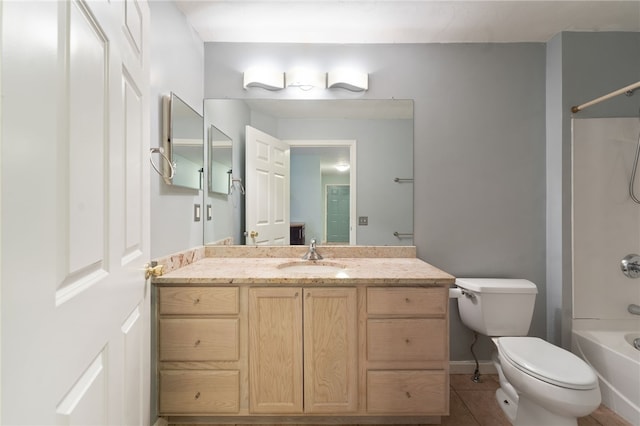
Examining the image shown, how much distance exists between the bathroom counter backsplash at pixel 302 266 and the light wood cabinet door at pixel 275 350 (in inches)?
3.5

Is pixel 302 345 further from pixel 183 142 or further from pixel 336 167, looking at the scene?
pixel 183 142

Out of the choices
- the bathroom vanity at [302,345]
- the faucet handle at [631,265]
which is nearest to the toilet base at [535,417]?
the bathroom vanity at [302,345]

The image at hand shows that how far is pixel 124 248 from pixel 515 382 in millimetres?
1727

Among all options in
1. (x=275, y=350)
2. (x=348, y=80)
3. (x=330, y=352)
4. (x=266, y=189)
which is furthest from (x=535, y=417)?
(x=348, y=80)

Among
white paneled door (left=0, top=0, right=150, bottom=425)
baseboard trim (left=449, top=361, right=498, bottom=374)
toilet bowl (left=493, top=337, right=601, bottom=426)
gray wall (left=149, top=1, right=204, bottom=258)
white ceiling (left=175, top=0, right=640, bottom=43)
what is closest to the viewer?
white paneled door (left=0, top=0, right=150, bottom=425)

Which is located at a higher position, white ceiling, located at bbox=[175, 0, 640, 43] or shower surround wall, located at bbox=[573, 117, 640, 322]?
white ceiling, located at bbox=[175, 0, 640, 43]

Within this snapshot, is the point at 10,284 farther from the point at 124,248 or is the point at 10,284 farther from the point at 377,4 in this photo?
the point at 377,4

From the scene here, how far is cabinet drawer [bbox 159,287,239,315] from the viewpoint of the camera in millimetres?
1538

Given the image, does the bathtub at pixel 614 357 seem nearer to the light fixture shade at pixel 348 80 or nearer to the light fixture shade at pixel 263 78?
the light fixture shade at pixel 348 80

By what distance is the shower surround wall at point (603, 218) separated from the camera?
204cm

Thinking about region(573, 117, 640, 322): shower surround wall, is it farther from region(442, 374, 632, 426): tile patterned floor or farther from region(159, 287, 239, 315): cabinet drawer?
region(159, 287, 239, 315): cabinet drawer

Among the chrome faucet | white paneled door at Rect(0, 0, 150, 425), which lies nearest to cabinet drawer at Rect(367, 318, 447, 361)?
the chrome faucet

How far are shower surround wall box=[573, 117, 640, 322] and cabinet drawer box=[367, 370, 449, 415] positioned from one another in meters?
1.21

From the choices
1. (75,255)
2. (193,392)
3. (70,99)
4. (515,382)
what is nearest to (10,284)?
(75,255)
